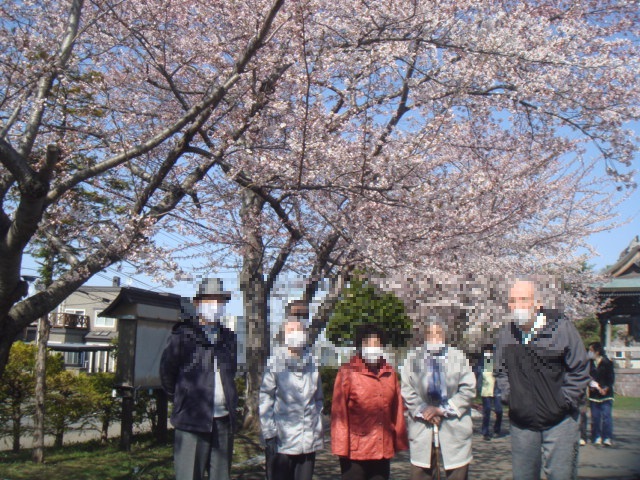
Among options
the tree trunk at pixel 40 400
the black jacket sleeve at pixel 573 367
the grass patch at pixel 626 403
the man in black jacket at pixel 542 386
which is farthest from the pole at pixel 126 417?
the grass patch at pixel 626 403

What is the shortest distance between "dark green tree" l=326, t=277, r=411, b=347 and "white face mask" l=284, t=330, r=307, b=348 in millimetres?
9080

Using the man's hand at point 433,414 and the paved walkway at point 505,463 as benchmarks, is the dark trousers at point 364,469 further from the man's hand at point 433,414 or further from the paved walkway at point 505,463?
the paved walkway at point 505,463

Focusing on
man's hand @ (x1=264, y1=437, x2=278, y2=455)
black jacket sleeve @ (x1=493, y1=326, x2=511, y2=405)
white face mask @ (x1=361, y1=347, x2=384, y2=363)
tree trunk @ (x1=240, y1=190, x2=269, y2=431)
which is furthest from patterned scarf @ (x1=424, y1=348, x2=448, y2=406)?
tree trunk @ (x1=240, y1=190, x2=269, y2=431)

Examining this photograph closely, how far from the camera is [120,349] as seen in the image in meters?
9.72

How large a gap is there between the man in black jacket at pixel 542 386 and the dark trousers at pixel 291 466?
5.08ft

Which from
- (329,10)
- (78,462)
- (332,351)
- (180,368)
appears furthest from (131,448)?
(329,10)

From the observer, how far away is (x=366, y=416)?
15.8 ft

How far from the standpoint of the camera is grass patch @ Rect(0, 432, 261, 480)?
7.27 meters

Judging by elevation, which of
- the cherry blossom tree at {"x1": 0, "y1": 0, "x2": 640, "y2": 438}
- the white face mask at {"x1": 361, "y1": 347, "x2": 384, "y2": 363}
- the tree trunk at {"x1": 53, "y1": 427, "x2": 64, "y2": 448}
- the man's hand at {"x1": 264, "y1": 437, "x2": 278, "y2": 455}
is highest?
the cherry blossom tree at {"x1": 0, "y1": 0, "x2": 640, "y2": 438}

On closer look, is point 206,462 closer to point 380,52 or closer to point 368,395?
point 368,395

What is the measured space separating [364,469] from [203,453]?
1.22 m

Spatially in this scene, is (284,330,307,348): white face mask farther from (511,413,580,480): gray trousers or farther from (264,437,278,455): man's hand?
(511,413,580,480): gray trousers

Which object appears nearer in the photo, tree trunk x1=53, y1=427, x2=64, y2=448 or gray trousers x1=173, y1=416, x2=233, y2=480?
gray trousers x1=173, y1=416, x2=233, y2=480

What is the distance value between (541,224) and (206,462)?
13.8 meters
